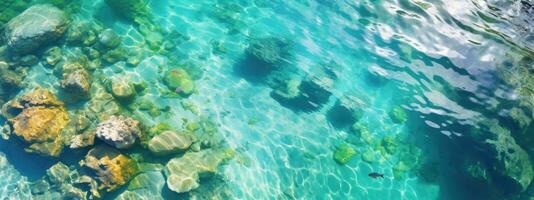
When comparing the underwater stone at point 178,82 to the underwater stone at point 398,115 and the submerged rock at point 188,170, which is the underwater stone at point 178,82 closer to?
the submerged rock at point 188,170

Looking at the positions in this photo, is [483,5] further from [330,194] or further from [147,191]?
[147,191]

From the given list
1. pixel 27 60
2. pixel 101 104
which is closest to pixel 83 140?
pixel 101 104

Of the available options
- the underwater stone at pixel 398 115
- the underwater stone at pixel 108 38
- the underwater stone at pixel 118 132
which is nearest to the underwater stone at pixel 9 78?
the underwater stone at pixel 108 38

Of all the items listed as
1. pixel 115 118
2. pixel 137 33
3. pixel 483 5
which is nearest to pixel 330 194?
pixel 115 118

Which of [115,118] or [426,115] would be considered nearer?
[115,118]

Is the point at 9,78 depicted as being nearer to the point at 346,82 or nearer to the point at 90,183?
the point at 90,183

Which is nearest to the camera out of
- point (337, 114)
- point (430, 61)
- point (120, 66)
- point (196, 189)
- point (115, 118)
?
point (115, 118)

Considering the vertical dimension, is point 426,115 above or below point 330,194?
above
